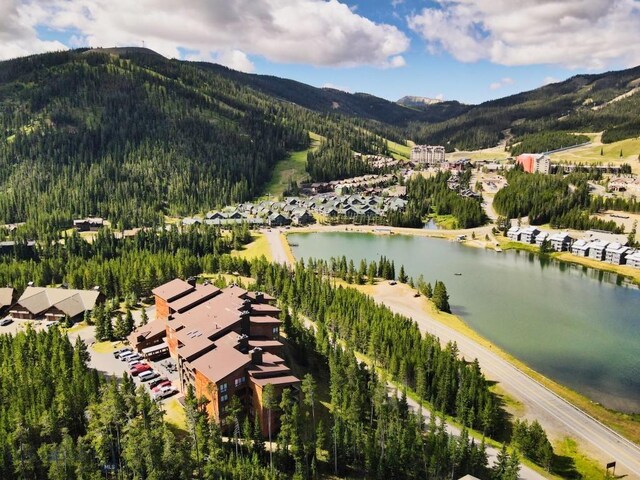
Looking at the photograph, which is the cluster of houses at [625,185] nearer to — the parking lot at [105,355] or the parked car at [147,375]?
the parking lot at [105,355]

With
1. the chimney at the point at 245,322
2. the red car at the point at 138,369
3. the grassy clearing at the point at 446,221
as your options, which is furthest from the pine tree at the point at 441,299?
the grassy clearing at the point at 446,221

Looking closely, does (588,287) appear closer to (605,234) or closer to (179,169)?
(605,234)

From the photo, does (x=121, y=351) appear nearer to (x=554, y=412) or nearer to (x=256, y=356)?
(x=256, y=356)

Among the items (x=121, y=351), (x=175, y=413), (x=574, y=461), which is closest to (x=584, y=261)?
(x=574, y=461)

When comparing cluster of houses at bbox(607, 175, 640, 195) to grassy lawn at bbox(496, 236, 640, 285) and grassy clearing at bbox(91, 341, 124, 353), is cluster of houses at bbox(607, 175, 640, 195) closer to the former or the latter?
grassy lawn at bbox(496, 236, 640, 285)

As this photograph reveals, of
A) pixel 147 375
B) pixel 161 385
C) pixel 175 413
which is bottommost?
pixel 175 413

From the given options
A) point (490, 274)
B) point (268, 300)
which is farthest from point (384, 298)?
point (490, 274)
